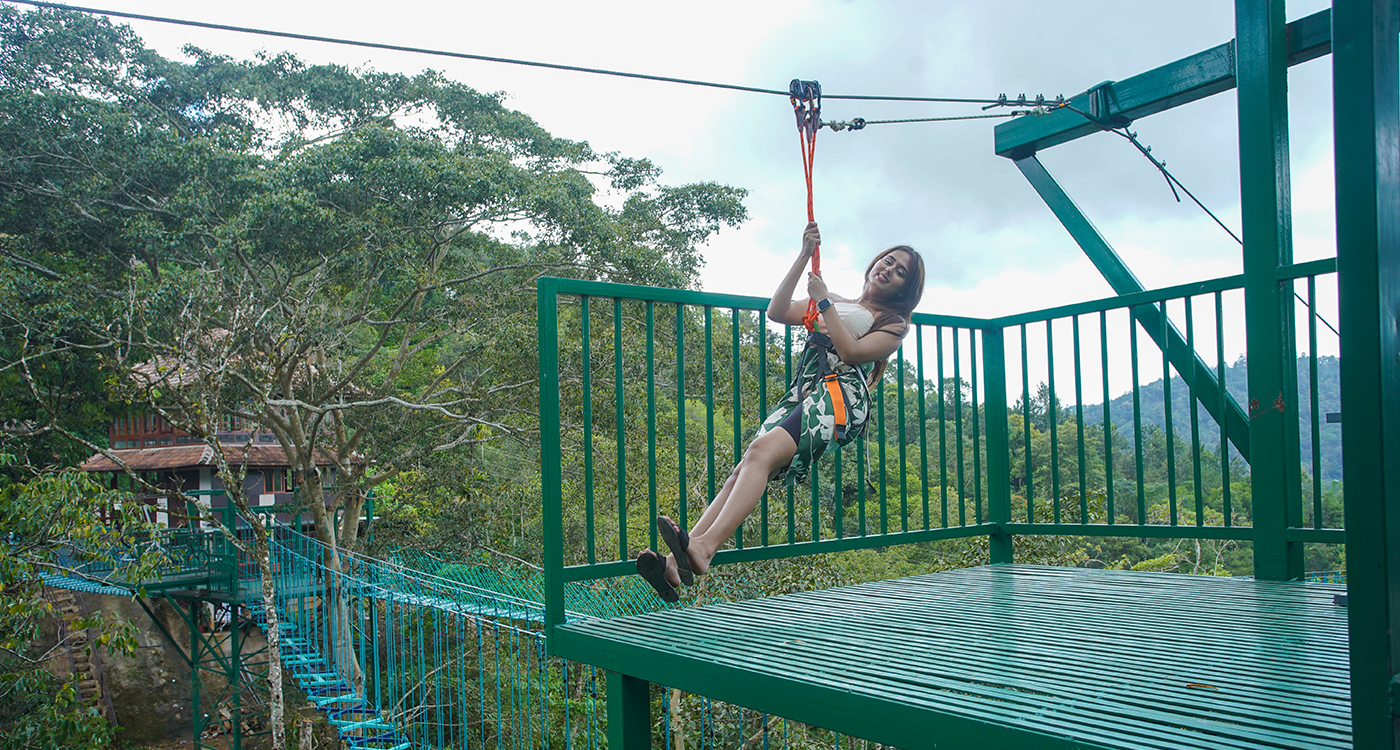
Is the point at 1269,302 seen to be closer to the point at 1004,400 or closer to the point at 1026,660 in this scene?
the point at 1004,400

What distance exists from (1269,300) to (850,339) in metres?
1.16

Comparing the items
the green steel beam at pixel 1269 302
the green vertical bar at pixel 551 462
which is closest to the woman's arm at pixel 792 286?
Result: the green vertical bar at pixel 551 462

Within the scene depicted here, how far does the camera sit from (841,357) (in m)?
2.14

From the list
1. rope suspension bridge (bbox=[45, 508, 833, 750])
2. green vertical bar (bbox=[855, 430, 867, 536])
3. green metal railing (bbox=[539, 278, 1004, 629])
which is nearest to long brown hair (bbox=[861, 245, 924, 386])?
green metal railing (bbox=[539, 278, 1004, 629])

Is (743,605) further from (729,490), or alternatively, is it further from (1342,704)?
(1342,704)

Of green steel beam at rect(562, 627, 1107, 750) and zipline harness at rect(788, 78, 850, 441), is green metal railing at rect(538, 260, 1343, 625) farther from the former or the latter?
green steel beam at rect(562, 627, 1107, 750)

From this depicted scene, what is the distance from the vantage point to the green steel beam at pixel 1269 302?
2.26 meters

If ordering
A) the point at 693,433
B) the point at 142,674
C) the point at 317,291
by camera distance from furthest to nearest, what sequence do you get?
the point at 142,674 → the point at 693,433 → the point at 317,291

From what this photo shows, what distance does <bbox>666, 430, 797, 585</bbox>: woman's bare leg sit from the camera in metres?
2.00

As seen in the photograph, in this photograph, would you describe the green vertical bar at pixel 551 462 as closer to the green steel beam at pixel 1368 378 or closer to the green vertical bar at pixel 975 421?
the green steel beam at pixel 1368 378

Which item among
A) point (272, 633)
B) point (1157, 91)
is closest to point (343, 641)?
point (272, 633)

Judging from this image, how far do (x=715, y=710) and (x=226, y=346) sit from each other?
662 cm

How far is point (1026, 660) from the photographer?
1479 mm

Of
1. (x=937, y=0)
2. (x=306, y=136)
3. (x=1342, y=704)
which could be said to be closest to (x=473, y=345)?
(x=306, y=136)
